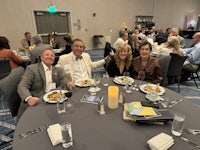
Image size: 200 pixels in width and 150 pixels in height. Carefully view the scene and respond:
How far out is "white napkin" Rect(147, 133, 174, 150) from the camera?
0.88m

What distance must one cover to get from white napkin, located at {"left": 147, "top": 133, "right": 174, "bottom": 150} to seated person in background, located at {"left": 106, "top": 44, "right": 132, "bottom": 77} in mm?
1487

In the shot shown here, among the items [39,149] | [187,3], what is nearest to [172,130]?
[39,149]

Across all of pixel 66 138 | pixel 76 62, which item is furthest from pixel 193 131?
pixel 76 62

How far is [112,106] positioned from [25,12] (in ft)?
23.0

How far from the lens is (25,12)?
6.58m

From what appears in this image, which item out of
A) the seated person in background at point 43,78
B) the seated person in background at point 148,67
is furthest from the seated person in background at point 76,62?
the seated person in background at point 148,67

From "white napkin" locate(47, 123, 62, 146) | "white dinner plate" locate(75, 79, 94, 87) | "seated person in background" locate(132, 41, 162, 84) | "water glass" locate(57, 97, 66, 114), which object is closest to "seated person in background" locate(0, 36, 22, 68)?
"white dinner plate" locate(75, 79, 94, 87)

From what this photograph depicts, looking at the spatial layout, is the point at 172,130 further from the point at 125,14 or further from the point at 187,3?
the point at 187,3

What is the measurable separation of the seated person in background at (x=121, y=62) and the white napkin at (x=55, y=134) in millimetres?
1557

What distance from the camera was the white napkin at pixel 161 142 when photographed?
88 cm

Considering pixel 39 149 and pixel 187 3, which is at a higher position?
pixel 187 3

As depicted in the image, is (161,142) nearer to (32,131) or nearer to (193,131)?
(193,131)

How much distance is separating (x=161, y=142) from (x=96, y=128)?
45 centimetres

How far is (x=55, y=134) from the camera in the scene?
97 centimetres
